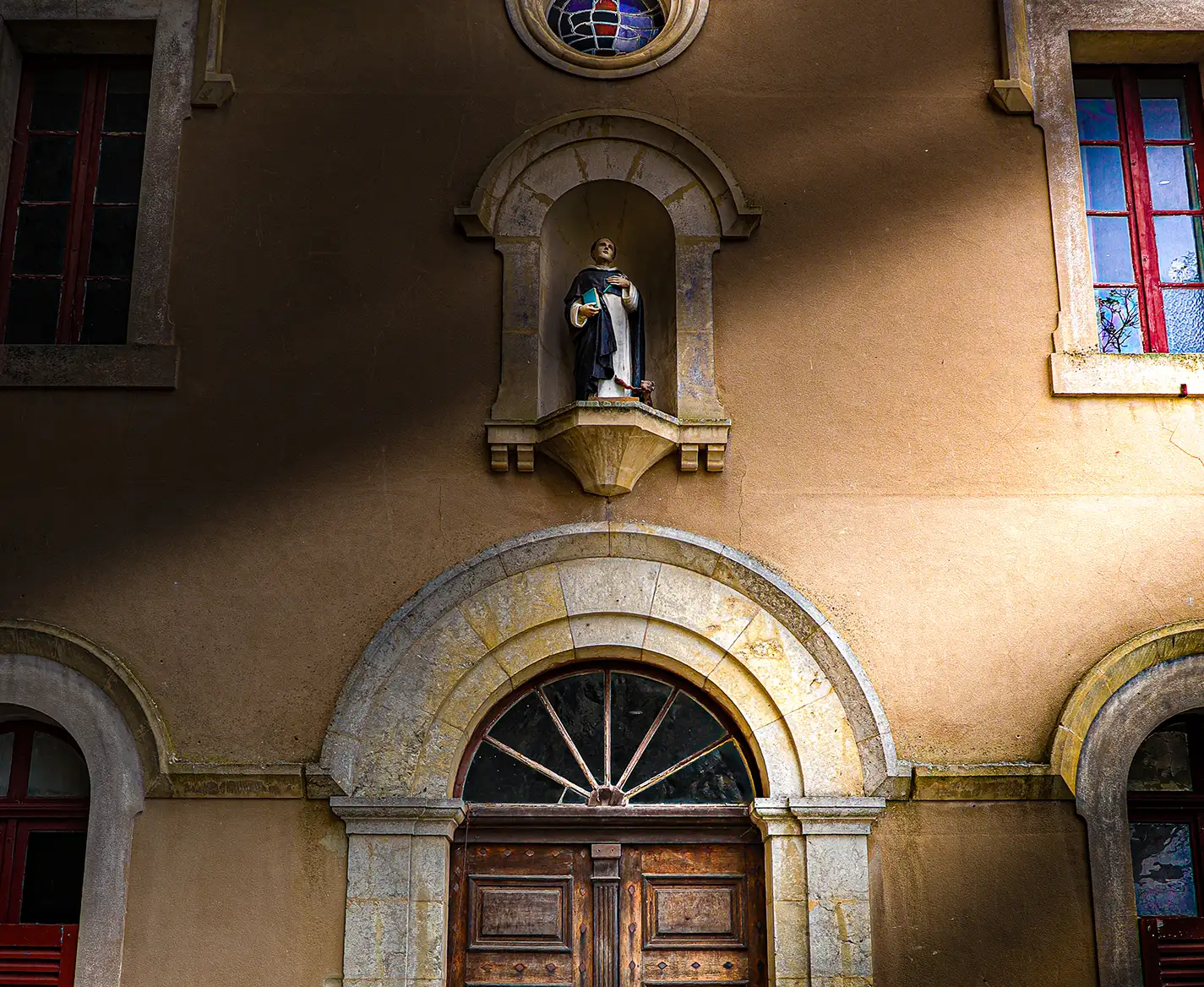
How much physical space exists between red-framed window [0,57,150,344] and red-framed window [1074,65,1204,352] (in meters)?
5.55

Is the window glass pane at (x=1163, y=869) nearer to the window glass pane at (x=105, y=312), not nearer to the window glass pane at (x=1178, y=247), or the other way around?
the window glass pane at (x=1178, y=247)

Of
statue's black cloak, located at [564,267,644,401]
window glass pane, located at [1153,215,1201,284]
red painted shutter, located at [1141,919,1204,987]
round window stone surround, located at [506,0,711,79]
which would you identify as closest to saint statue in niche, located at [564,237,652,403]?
statue's black cloak, located at [564,267,644,401]

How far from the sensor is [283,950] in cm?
692

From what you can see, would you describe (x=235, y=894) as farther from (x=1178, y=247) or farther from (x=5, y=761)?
(x=1178, y=247)

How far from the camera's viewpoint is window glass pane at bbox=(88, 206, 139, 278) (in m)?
8.25

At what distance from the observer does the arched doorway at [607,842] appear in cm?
716

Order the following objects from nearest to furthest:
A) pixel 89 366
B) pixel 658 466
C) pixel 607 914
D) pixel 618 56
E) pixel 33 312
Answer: pixel 607 914 < pixel 658 466 < pixel 89 366 < pixel 33 312 < pixel 618 56

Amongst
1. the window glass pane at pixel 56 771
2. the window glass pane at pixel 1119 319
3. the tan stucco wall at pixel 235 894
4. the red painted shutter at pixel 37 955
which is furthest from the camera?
the window glass pane at pixel 1119 319

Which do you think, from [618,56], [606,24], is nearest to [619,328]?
[618,56]

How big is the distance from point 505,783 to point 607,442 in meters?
1.82

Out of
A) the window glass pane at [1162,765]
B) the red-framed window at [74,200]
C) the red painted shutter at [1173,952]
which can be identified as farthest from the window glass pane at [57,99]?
the red painted shutter at [1173,952]

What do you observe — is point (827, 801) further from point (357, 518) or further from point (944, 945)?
point (357, 518)

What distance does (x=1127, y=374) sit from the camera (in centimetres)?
780

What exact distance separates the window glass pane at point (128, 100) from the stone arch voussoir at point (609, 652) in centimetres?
346
